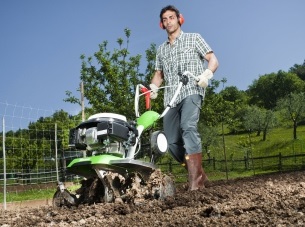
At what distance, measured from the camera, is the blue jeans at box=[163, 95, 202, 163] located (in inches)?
204

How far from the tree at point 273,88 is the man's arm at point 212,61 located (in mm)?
95916

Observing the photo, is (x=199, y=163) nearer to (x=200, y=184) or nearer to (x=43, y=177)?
(x=200, y=184)

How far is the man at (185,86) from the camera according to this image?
518 cm

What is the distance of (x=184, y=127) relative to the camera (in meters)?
5.23

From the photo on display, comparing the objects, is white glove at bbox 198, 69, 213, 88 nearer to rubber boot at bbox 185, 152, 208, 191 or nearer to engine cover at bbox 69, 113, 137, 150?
rubber boot at bbox 185, 152, 208, 191

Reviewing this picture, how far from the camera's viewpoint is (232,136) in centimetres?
6825

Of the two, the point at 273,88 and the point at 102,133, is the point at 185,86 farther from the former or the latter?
the point at 273,88

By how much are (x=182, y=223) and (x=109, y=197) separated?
1.67m

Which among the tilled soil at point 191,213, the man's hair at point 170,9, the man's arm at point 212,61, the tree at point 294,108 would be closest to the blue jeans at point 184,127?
the man's arm at point 212,61

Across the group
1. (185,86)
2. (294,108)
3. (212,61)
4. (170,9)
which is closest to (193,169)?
(185,86)

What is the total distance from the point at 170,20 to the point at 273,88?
10006 cm

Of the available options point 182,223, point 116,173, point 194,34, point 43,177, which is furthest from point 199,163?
point 43,177

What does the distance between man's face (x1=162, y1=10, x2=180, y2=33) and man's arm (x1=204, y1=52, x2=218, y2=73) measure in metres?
0.53

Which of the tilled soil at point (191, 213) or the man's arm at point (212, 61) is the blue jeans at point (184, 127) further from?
the tilled soil at point (191, 213)
